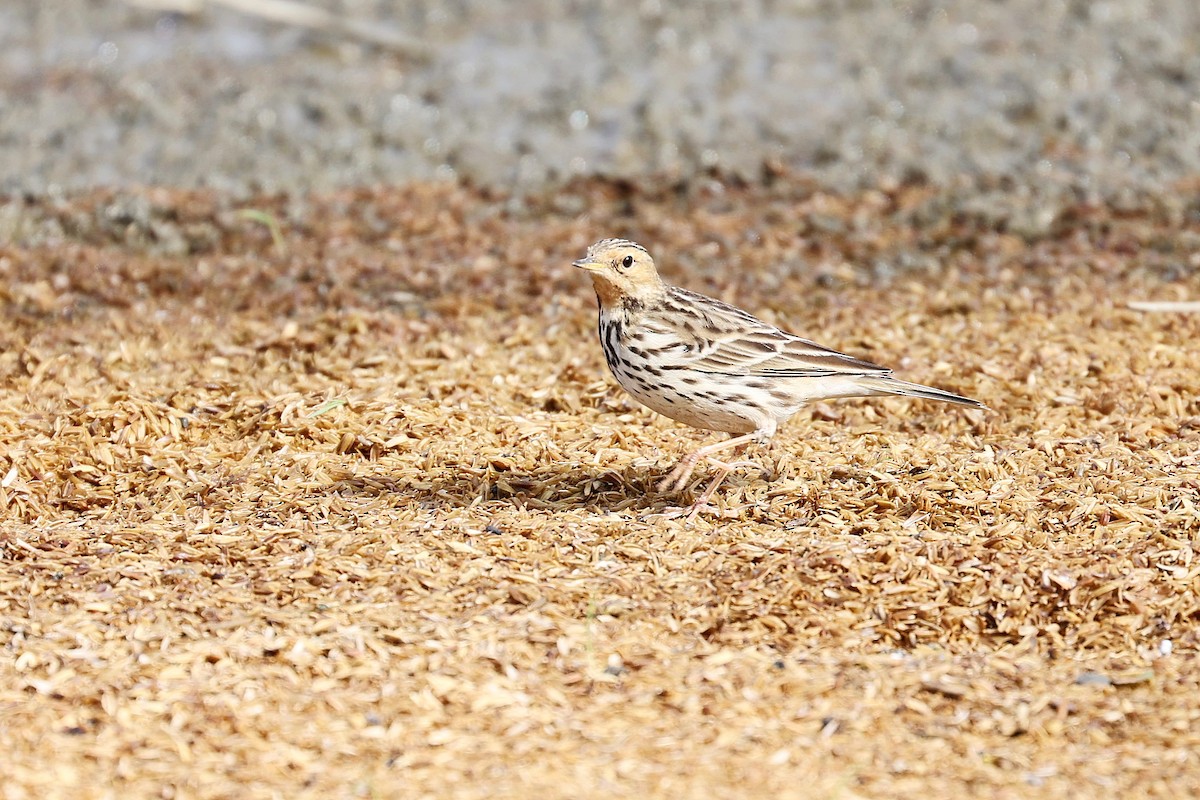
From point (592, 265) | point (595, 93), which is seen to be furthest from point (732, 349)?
point (595, 93)

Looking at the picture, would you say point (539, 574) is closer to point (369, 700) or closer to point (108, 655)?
point (369, 700)

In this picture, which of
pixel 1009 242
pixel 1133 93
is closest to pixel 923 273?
pixel 1009 242

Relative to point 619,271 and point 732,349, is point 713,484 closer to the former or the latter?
point 732,349

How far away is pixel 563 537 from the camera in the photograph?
20.5 feet

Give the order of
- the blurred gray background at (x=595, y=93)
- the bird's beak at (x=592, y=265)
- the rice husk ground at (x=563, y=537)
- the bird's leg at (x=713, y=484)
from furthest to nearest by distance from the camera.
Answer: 1. the blurred gray background at (x=595, y=93)
2. the bird's beak at (x=592, y=265)
3. the bird's leg at (x=713, y=484)
4. the rice husk ground at (x=563, y=537)

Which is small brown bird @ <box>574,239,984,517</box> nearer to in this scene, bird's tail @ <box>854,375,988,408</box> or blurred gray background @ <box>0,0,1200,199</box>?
bird's tail @ <box>854,375,988,408</box>

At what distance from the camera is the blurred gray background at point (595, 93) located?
452 inches

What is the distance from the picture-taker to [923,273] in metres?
9.93

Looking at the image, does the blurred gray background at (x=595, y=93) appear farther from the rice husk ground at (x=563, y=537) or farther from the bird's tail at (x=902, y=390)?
the bird's tail at (x=902, y=390)

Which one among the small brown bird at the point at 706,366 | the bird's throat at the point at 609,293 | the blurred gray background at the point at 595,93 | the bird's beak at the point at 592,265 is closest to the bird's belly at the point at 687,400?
the small brown bird at the point at 706,366

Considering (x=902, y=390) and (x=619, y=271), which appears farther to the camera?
(x=619, y=271)

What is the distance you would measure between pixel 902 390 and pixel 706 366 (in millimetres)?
865

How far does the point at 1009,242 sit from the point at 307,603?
20.5 ft

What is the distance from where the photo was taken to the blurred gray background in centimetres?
1147
